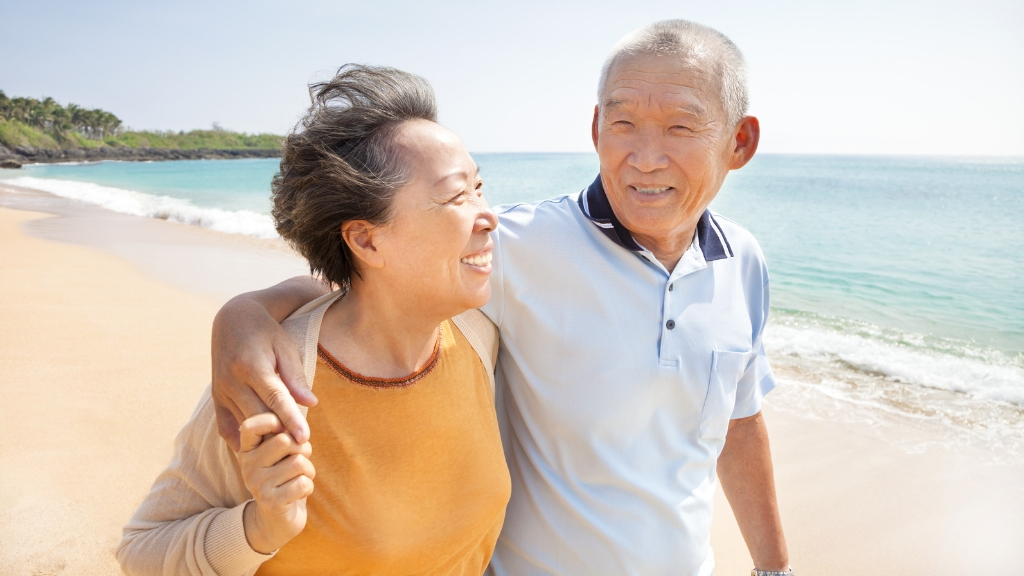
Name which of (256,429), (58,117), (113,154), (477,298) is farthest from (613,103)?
(58,117)

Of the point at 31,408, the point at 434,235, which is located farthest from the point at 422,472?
the point at 31,408

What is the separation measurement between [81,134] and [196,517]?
9747 cm

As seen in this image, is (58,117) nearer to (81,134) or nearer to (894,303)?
(81,134)

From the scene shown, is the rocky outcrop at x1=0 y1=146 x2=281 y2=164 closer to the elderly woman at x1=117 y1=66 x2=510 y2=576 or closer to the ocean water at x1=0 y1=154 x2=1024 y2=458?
the ocean water at x1=0 y1=154 x2=1024 y2=458

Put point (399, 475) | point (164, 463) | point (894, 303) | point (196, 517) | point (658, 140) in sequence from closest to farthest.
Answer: point (196, 517)
point (399, 475)
point (658, 140)
point (164, 463)
point (894, 303)

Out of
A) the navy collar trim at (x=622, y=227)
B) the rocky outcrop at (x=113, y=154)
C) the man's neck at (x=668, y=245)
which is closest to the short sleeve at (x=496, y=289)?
the navy collar trim at (x=622, y=227)

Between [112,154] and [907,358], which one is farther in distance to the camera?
[112,154]

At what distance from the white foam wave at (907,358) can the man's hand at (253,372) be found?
6.31 meters

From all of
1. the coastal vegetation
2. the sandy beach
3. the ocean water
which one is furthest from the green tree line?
the sandy beach

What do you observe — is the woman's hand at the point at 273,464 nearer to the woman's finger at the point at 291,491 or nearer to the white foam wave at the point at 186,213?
the woman's finger at the point at 291,491

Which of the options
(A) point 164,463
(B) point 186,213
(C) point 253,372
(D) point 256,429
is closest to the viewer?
(D) point 256,429

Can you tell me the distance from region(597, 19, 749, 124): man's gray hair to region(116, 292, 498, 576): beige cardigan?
1.15m

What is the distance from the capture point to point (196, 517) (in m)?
1.36

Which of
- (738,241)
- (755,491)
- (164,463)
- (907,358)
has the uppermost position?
(738,241)
